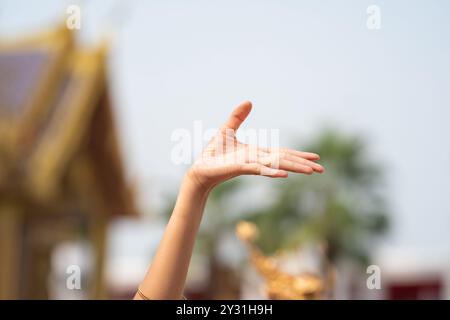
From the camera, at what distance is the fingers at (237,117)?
232 cm

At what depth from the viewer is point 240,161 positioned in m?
2.18

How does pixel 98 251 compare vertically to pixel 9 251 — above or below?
above

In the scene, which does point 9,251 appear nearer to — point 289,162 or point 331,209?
point 289,162

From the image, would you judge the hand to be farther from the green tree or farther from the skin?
the green tree

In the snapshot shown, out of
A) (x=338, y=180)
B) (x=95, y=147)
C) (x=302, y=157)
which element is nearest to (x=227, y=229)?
(x=338, y=180)

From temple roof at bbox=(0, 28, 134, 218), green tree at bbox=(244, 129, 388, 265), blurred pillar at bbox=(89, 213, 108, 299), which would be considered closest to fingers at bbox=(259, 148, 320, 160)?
temple roof at bbox=(0, 28, 134, 218)

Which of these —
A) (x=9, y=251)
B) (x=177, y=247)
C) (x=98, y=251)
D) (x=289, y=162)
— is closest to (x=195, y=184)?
(x=177, y=247)

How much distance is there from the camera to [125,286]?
29.6 metres

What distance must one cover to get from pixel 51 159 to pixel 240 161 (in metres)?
7.26

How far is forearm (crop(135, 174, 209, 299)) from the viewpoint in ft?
7.27

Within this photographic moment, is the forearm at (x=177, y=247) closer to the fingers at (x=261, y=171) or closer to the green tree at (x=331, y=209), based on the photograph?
the fingers at (x=261, y=171)

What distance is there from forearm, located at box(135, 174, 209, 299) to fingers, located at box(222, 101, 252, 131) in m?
0.23
